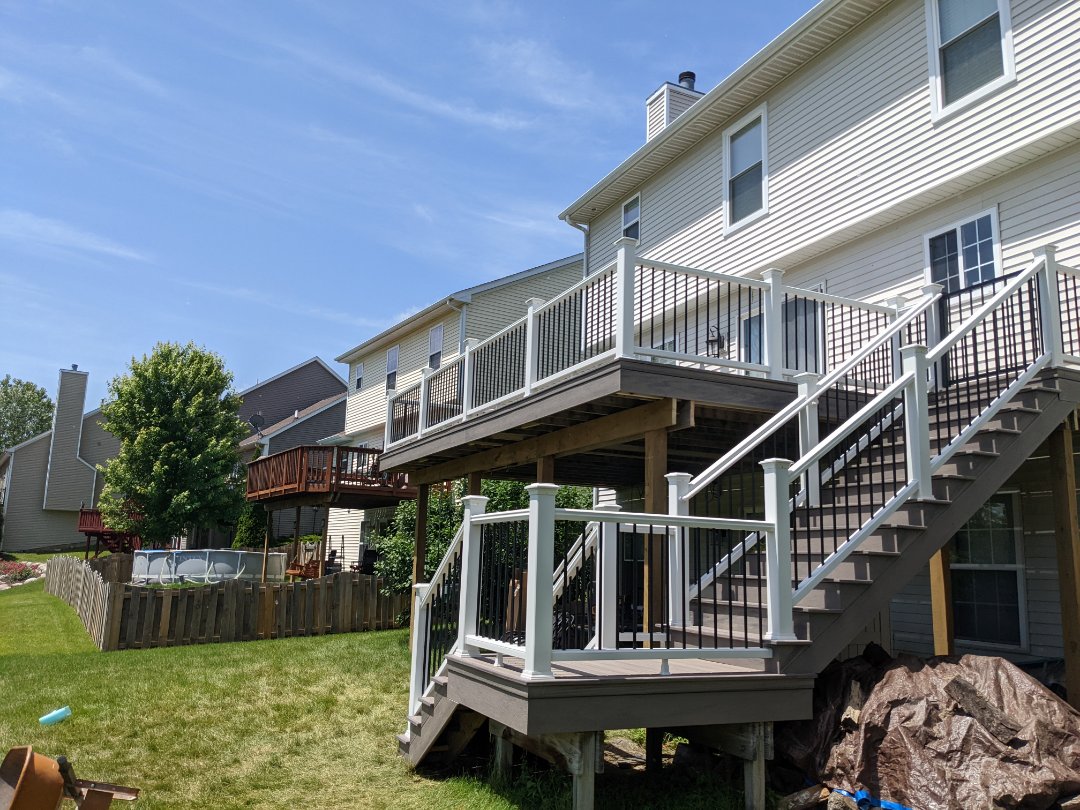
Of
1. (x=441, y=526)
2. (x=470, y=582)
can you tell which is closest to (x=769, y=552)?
(x=470, y=582)

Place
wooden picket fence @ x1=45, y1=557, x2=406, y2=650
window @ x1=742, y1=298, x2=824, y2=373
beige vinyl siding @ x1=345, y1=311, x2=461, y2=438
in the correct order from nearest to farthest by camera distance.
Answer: window @ x1=742, y1=298, x2=824, y2=373, wooden picket fence @ x1=45, y1=557, x2=406, y2=650, beige vinyl siding @ x1=345, y1=311, x2=461, y2=438

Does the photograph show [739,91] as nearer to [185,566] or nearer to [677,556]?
[677,556]

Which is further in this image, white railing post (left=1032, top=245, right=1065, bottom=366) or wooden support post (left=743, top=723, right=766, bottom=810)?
white railing post (left=1032, top=245, right=1065, bottom=366)

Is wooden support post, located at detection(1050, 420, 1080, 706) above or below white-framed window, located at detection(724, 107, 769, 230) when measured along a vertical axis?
below

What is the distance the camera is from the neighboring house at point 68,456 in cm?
4306

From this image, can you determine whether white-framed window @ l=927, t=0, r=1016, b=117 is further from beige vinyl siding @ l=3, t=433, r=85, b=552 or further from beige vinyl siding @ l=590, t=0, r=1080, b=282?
beige vinyl siding @ l=3, t=433, r=85, b=552

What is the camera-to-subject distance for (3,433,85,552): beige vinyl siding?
44.2m

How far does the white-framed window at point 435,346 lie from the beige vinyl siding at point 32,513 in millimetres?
29878

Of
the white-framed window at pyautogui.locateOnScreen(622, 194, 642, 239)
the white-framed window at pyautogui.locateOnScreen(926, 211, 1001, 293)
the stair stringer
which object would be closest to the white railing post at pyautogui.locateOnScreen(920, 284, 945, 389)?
the white-framed window at pyautogui.locateOnScreen(926, 211, 1001, 293)

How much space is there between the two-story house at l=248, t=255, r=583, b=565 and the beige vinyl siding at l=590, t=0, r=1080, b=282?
8.11m

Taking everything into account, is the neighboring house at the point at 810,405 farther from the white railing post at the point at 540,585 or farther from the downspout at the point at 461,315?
the downspout at the point at 461,315

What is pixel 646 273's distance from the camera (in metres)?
14.8

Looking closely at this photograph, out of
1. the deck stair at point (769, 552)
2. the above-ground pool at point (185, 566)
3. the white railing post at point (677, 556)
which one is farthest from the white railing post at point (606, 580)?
the above-ground pool at point (185, 566)

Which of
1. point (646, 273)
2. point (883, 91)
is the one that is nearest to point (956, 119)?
point (883, 91)
